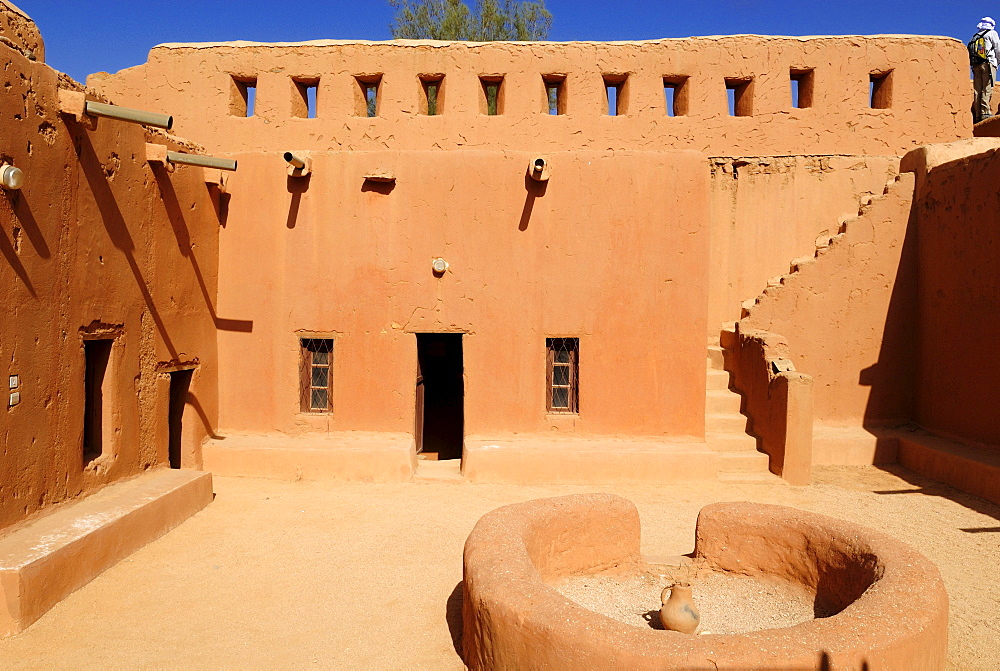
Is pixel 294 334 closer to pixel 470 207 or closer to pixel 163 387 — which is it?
pixel 163 387

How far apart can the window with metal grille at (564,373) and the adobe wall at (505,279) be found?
0.54ft

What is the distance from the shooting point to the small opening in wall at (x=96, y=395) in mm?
6250

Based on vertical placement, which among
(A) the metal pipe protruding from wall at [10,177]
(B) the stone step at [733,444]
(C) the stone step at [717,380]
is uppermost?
(A) the metal pipe protruding from wall at [10,177]

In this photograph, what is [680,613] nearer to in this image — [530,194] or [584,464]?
[584,464]

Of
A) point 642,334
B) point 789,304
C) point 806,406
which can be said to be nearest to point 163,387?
point 642,334

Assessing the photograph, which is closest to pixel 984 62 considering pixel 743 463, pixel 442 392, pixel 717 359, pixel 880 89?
pixel 880 89

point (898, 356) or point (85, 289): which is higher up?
point (85, 289)

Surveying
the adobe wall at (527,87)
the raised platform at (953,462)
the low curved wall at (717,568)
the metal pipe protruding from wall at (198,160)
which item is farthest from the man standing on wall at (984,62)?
the metal pipe protruding from wall at (198,160)

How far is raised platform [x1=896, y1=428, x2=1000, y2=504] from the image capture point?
7.34 meters

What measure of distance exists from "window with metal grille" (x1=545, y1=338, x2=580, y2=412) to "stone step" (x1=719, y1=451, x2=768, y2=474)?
1.99 metres

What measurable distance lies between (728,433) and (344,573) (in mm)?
5648

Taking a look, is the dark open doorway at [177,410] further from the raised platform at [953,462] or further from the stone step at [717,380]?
the raised platform at [953,462]

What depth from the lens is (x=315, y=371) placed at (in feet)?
27.7

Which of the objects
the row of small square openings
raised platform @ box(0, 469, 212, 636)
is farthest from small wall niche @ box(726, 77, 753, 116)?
raised platform @ box(0, 469, 212, 636)
